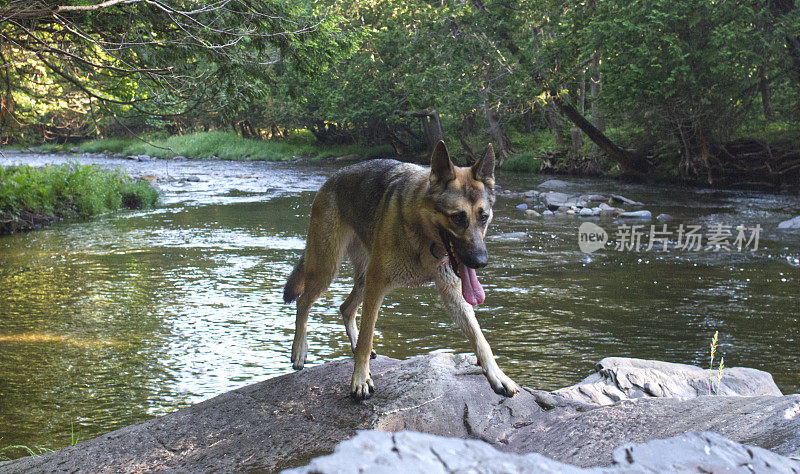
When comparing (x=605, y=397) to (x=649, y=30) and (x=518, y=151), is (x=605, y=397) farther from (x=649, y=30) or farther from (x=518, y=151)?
(x=518, y=151)

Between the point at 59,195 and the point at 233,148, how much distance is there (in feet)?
105

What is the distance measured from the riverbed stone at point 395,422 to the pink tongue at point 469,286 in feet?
2.35

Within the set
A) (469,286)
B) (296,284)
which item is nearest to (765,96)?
(296,284)

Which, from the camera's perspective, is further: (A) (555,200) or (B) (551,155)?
(B) (551,155)

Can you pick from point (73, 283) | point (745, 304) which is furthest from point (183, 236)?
point (745, 304)

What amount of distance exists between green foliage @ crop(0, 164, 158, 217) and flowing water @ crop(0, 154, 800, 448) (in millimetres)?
1503

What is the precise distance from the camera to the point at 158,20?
872cm

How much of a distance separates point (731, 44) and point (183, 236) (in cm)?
1758

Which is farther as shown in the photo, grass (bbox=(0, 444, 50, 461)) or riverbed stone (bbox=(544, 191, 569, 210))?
riverbed stone (bbox=(544, 191, 569, 210))

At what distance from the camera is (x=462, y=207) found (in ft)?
13.7

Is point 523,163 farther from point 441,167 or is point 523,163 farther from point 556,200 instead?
point 441,167

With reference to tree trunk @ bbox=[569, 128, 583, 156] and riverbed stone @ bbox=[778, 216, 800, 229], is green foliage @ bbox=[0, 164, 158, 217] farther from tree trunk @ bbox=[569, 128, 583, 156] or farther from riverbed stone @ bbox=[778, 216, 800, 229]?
tree trunk @ bbox=[569, 128, 583, 156]

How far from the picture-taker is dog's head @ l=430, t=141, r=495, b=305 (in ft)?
13.6

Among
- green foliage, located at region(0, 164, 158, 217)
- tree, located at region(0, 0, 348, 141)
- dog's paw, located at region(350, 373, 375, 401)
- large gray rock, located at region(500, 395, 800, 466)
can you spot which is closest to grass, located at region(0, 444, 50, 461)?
dog's paw, located at region(350, 373, 375, 401)
